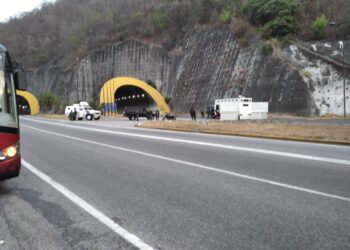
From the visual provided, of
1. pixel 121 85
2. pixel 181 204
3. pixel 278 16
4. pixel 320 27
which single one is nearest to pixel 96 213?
pixel 181 204

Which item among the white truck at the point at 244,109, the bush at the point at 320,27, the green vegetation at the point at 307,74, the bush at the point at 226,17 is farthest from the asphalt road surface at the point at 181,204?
the bush at the point at 226,17

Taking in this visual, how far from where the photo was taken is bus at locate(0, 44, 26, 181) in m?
6.71

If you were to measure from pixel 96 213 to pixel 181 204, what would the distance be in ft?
4.44

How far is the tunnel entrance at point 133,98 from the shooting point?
68438mm

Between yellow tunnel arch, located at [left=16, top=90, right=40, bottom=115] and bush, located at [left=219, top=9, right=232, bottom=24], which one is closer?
bush, located at [left=219, top=9, right=232, bottom=24]

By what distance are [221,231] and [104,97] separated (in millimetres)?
58938

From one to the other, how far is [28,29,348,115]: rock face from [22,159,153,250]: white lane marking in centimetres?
3329

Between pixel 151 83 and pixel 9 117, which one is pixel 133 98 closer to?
pixel 151 83

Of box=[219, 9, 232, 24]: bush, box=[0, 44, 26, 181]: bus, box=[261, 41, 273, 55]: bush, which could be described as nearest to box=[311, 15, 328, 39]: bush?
box=[261, 41, 273, 55]: bush

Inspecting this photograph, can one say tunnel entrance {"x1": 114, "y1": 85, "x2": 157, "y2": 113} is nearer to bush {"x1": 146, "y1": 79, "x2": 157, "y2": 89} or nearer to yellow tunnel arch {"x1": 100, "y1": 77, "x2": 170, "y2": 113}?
bush {"x1": 146, "y1": 79, "x2": 157, "y2": 89}

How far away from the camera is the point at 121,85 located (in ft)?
204

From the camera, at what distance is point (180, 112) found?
58531 mm

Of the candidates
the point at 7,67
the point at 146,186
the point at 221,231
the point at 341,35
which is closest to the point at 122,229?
the point at 221,231

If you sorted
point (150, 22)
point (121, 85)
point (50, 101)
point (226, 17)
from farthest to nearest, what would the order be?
point (50, 101) → point (150, 22) → point (121, 85) → point (226, 17)
